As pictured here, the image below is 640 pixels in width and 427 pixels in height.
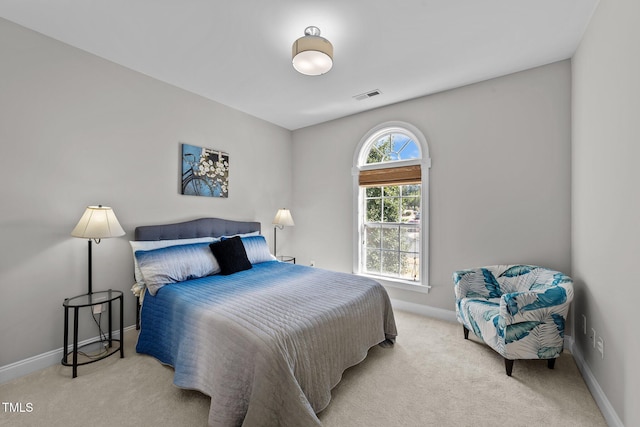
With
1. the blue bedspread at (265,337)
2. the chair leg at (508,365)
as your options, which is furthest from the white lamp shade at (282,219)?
the chair leg at (508,365)

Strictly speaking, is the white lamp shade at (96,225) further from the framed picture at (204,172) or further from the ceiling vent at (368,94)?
the ceiling vent at (368,94)

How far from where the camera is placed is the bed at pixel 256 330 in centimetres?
146

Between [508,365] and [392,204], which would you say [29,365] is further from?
[392,204]

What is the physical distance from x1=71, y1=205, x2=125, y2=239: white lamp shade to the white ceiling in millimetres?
1482

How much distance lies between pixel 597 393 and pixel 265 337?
7.36 feet

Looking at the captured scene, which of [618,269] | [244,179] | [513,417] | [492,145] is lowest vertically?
[513,417]

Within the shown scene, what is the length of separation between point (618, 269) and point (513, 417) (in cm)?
111

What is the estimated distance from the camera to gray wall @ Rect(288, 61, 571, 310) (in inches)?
103

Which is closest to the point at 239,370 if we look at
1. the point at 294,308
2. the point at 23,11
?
the point at 294,308

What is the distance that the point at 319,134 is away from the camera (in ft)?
14.4

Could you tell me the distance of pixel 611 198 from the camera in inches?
66.8

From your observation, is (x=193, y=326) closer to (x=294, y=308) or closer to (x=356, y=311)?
(x=294, y=308)

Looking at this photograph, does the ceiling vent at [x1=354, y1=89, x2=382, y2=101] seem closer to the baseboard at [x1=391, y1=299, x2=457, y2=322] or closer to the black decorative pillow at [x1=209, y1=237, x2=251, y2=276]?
the black decorative pillow at [x1=209, y1=237, x2=251, y2=276]

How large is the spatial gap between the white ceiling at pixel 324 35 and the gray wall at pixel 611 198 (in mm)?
466
